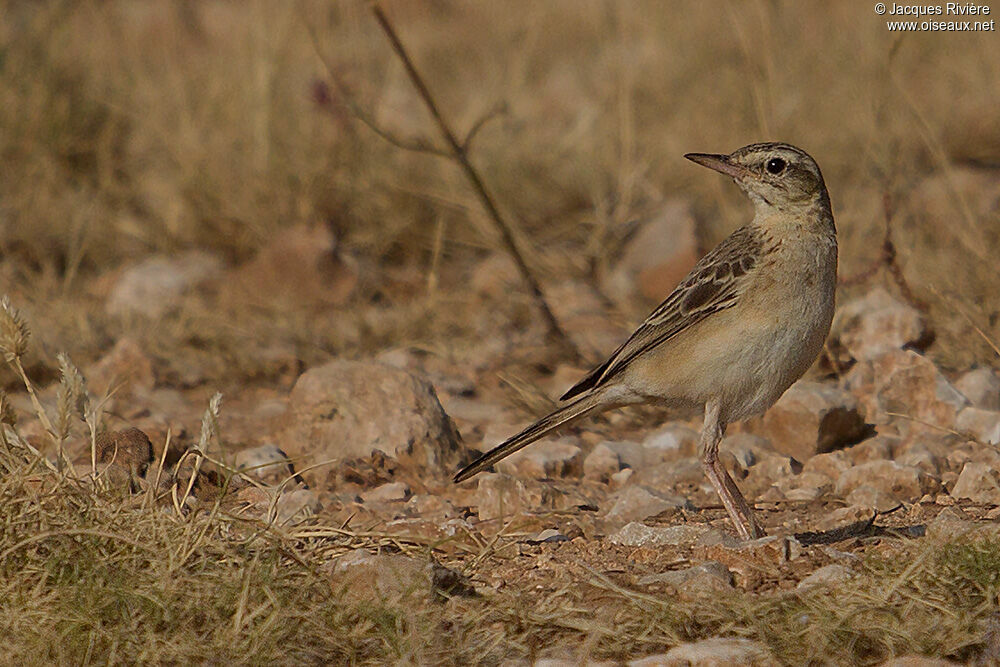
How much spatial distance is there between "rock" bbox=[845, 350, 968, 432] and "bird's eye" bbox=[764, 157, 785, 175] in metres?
1.27

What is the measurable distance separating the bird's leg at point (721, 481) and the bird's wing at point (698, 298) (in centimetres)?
34

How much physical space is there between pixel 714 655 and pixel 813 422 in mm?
2195

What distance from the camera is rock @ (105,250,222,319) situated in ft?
23.6

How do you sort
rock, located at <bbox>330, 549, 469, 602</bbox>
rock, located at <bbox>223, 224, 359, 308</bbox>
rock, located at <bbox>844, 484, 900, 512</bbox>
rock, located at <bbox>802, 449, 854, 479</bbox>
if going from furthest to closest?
1. rock, located at <bbox>223, 224, 359, 308</bbox>
2. rock, located at <bbox>802, 449, 854, 479</bbox>
3. rock, located at <bbox>844, 484, 900, 512</bbox>
4. rock, located at <bbox>330, 549, 469, 602</bbox>

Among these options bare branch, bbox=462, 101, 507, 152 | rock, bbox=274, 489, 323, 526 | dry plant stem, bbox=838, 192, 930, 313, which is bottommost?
rock, bbox=274, 489, 323, 526

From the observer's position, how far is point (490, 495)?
183 inches

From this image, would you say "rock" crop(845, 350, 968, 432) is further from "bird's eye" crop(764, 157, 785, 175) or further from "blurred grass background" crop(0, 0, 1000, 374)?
"bird's eye" crop(764, 157, 785, 175)

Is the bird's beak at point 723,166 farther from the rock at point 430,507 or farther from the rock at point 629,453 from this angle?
the rock at point 430,507

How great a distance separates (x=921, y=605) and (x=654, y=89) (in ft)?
23.2

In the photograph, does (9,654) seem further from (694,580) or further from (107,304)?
(107,304)

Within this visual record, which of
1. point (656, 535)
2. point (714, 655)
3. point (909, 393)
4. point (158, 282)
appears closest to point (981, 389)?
point (909, 393)

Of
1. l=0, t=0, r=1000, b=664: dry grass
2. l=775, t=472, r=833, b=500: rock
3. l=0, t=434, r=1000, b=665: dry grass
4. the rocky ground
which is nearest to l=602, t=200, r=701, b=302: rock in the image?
l=0, t=0, r=1000, b=664: dry grass

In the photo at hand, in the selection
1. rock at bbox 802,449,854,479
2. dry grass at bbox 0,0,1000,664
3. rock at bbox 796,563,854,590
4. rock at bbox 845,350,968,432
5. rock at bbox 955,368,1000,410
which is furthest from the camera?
rock at bbox 955,368,1000,410

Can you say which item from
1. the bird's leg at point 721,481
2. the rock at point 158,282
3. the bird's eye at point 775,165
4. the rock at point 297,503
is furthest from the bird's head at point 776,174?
the rock at point 158,282
